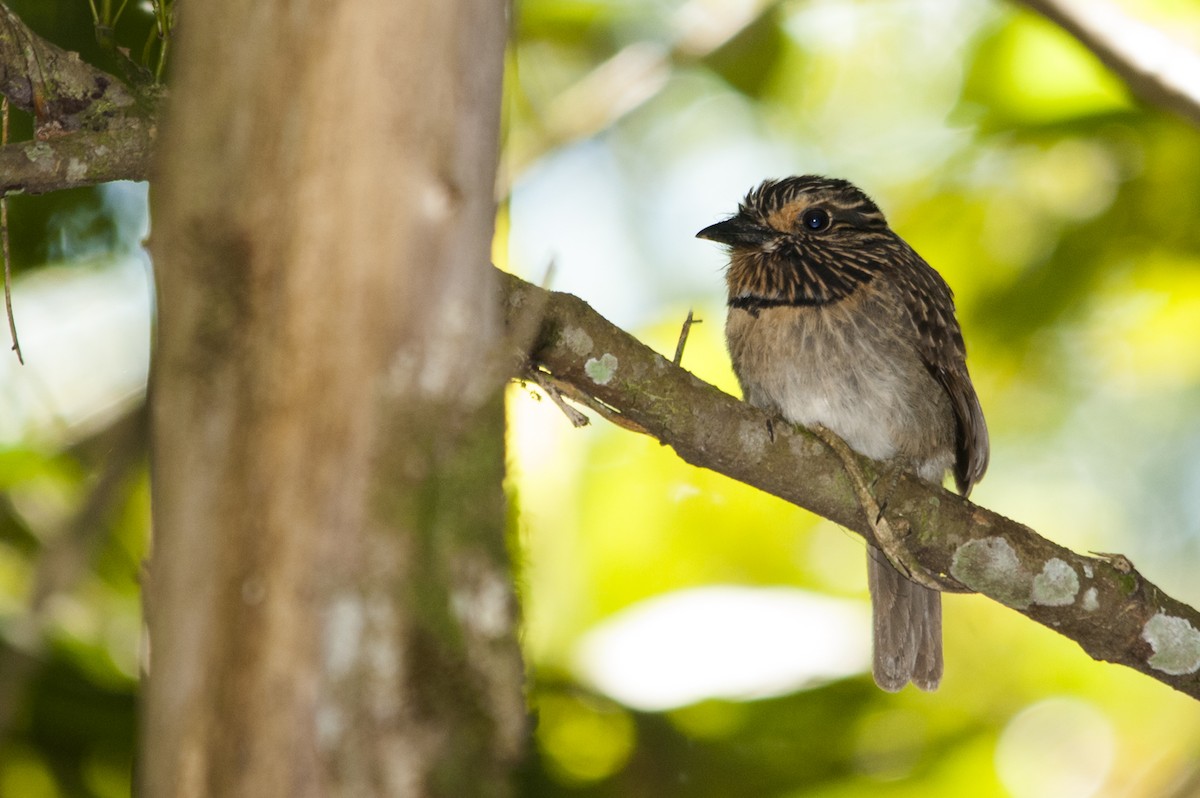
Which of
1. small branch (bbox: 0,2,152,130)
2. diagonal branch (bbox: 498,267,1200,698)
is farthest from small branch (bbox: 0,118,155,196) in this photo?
diagonal branch (bbox: 498,267,1200,698)

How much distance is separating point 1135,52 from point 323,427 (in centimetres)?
322

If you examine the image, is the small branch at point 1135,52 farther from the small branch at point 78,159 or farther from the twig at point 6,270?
the twig at point 6,270

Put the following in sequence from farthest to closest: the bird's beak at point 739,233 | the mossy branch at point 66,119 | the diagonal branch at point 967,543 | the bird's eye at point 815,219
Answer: the bird's eye at point 815,219 < the bird's beak at point 739,233 < the diagonal branch at point 967,543 < the mossy branch at point 66,119

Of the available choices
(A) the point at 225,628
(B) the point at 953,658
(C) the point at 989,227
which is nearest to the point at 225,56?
(A) the point at 225,628

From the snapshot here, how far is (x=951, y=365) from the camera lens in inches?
133

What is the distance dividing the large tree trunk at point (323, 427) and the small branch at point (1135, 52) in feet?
9.72

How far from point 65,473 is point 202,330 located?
2361 millimetres

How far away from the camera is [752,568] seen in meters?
4.02

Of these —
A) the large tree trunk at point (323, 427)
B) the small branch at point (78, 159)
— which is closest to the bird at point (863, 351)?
the small branch at point (78, 159)

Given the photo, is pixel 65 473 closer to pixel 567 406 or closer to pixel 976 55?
pixel 567 406

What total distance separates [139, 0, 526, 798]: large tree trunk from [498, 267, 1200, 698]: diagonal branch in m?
1.18

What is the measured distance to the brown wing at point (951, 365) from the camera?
3.35 meters

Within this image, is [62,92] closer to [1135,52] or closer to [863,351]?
[863,351]

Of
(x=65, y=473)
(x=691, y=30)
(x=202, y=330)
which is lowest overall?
(x=202, y=330)
